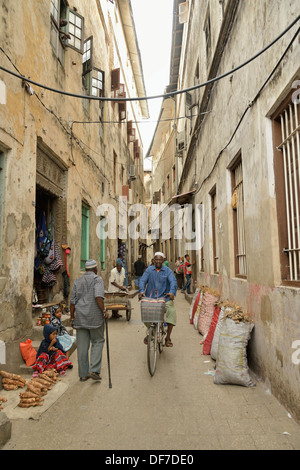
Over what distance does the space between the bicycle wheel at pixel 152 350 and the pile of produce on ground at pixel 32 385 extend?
132cm

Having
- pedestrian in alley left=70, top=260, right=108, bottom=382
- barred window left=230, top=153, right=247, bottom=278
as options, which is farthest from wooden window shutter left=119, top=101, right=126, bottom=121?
pedestrian in alley left=70, top=260, right=108, bottom=382

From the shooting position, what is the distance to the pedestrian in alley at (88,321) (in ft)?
15.6

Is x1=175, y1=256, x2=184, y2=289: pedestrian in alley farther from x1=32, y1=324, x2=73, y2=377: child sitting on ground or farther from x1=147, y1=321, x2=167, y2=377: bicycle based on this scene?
x1=32, y1=324, x2=73, y2=377: child sitting on ground

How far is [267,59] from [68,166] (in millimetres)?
5436

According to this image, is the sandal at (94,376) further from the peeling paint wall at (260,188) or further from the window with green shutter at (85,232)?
the window with green shutter at (85,232)

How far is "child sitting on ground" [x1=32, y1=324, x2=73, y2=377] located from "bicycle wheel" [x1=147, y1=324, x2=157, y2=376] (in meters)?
1.30

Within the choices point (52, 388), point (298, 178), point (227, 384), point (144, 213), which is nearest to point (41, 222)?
point (52, 388)

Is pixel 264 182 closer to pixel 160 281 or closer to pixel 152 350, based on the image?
pixel 160 281

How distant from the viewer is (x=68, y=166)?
8359mm

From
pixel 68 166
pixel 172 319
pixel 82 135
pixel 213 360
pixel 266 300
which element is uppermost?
pixel 82 135

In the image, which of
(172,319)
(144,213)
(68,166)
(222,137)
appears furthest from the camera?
(144,213)

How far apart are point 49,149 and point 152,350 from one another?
4569 mm

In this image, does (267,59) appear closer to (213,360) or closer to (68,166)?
(213,360)
